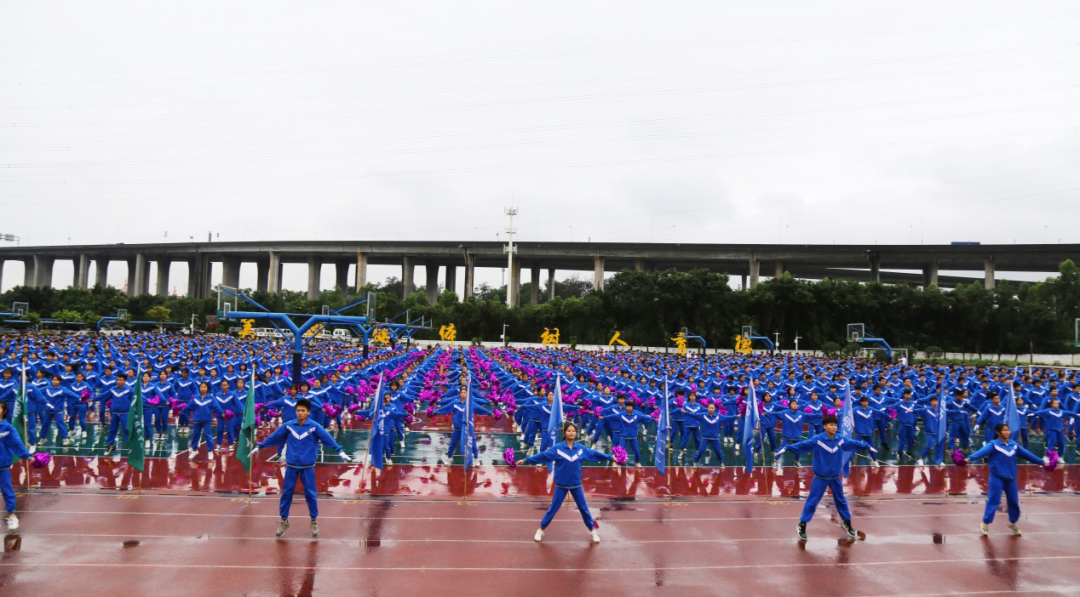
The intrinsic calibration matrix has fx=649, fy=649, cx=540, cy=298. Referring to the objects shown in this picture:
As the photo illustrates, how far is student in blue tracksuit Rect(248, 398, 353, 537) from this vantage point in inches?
316

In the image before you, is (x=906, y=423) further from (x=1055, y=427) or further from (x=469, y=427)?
(x=469, y=427)

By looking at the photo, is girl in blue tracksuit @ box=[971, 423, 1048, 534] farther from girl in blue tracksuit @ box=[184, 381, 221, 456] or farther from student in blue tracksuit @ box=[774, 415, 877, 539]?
girl in blue tracksuit @ box=[184, 381, 221, 456]

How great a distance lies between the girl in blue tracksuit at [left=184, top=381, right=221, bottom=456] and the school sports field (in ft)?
3.17

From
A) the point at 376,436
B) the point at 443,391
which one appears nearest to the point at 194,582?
the point at 376,436

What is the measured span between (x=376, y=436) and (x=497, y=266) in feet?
273

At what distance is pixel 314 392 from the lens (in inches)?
565

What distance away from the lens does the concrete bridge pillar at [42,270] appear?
107062 millimetres

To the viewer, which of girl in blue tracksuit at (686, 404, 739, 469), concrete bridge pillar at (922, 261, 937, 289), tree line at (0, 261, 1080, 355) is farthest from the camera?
concrete bridge pillar at (922, 261, 937, 289)

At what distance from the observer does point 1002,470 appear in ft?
28.5

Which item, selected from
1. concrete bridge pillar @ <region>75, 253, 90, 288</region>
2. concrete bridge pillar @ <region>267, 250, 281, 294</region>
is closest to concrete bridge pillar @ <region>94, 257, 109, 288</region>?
concrete bridge pillar @ <region>75, 253, 90, 288</region>

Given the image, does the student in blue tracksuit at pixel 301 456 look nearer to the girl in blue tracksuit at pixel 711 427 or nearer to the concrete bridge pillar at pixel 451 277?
the girl in blue tracksuit at pixel 711 427

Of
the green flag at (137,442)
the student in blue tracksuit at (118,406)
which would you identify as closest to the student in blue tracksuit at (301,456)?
the green flag at (137,442)

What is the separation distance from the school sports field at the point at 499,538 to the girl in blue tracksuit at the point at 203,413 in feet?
3.17

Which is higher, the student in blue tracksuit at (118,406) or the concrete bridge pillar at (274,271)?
the concrete bridge pillar at (274,271)
